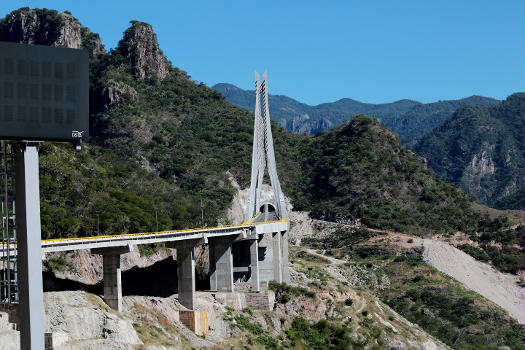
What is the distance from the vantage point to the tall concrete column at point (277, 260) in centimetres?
10515

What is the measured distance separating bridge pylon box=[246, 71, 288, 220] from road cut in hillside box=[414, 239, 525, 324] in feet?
100

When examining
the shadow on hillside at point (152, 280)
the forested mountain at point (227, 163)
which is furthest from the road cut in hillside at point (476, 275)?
the shadow on hillside at point (152, 280)

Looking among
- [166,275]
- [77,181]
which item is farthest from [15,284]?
[77,181]

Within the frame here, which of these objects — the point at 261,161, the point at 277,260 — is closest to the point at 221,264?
the point at 277,260

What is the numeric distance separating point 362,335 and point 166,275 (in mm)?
20298

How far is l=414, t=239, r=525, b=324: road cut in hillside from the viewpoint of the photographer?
141 m

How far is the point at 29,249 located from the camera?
170ft

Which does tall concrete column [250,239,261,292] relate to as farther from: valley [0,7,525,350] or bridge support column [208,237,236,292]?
bridge support column [208,237,236,292]

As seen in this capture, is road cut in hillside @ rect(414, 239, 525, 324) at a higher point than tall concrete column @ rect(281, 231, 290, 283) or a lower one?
lower

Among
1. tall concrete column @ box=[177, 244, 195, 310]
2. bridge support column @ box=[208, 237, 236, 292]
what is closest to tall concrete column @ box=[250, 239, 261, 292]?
bridge support column @ box=[208, 237, 236, 292]

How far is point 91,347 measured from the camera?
63750 mm

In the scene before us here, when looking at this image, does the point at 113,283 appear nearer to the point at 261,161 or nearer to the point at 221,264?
the point at 221,264

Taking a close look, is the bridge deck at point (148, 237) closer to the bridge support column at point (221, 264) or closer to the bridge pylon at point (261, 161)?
the bridge support column at point (221, 264)

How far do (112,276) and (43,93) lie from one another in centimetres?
2643
